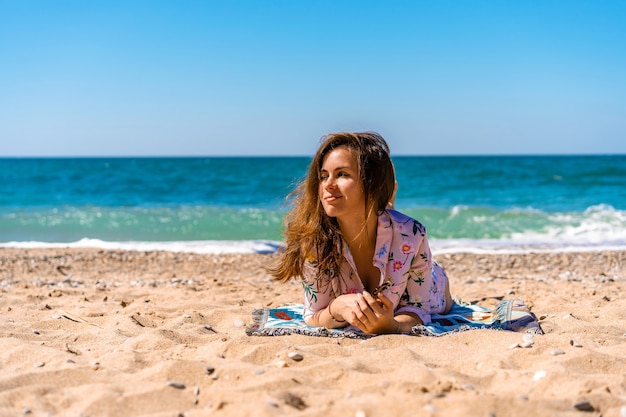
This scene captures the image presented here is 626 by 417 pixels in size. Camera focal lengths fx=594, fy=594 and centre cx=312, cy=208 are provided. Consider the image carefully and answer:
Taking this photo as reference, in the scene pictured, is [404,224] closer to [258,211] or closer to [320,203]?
[320,203]

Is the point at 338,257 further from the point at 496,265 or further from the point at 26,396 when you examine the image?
the point at 496,265

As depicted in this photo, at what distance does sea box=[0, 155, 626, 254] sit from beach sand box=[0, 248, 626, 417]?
124 cm

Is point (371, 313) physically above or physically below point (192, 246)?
above

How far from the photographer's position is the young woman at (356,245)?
3.81 m

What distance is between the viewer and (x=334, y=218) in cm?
404

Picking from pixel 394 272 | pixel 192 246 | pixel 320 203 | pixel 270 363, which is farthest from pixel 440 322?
pixel 192 246

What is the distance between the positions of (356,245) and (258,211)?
18244 mm

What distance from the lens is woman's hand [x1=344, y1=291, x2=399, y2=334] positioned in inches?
149

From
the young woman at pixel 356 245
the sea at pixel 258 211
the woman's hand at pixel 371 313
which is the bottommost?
the sea at pixel 258 211

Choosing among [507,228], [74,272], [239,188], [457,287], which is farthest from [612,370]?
[239,188]

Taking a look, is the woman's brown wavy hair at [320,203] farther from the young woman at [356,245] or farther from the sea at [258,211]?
the sea at [258,211]

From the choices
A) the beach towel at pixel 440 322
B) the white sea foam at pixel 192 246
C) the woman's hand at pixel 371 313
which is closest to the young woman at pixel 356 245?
the woman's hand at pixel 371 313

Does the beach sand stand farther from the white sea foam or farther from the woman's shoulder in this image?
the white sea foam

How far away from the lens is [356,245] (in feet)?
13.3
